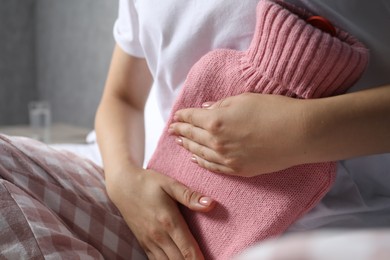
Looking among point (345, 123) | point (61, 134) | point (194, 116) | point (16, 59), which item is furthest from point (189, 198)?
point (16, 59)

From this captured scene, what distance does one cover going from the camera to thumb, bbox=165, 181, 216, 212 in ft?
2.13

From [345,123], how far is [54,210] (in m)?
0.36

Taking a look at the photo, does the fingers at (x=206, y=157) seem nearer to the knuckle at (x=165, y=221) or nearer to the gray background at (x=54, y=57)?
the knuckle at (x=165, y=221)

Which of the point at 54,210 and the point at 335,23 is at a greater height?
the point at 335,23

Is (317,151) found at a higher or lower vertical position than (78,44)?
higher

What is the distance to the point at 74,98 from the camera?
2.44 m

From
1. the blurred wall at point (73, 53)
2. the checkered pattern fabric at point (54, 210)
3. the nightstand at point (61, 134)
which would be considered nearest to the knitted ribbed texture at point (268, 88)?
the checkered pattern fabric at point (54, 210)

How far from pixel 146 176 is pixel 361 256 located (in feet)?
1.70

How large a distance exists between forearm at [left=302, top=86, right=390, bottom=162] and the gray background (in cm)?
164

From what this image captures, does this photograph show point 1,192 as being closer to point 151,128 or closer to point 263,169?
point 263,169

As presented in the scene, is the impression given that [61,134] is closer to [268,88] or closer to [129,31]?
[129,31]

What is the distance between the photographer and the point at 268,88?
24.6 inches

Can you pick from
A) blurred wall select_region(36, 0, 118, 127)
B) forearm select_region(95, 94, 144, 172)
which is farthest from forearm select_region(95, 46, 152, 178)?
blurred wall select_region(36, 0, 118, 127)

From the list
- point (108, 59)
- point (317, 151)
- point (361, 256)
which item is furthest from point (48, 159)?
point (108, 59)
